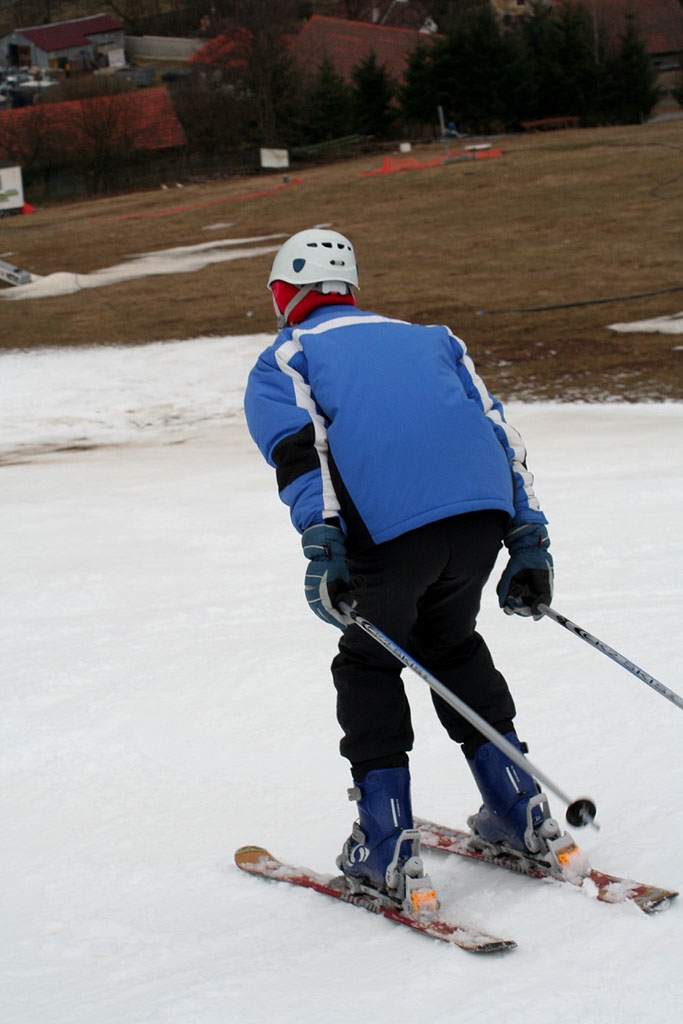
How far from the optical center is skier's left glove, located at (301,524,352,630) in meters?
2.39

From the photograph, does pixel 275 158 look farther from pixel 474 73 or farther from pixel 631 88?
pixel 631 88

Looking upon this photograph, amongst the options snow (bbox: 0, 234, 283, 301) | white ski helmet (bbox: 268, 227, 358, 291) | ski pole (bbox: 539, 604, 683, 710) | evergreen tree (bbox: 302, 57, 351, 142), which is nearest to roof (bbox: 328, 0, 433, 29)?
evergreen tree (bbox: 302, 57, 351, 142)

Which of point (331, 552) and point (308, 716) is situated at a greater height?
point (331, 552)

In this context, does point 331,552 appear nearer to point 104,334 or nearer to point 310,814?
point 310,814

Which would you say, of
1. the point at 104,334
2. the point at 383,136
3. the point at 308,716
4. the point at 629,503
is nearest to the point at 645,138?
the point at 383,136

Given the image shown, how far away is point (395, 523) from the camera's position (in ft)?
7.72

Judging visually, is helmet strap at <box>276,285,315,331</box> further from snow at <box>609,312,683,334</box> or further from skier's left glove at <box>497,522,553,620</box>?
snow at <box>609,312,683,334</box>

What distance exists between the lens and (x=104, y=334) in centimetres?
1481

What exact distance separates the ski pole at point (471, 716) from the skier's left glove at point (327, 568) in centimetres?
3

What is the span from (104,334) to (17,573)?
985cm

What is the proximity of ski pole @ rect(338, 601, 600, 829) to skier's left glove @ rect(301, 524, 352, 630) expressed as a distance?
27 millimetres

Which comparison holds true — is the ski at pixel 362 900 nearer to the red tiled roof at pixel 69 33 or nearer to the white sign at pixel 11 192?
the white sign at pixel 11 192

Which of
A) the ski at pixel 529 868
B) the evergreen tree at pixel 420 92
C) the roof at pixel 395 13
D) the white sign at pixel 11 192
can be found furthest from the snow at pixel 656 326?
the roof at pixel 395 13

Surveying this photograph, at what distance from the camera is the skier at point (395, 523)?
2.39 metres
